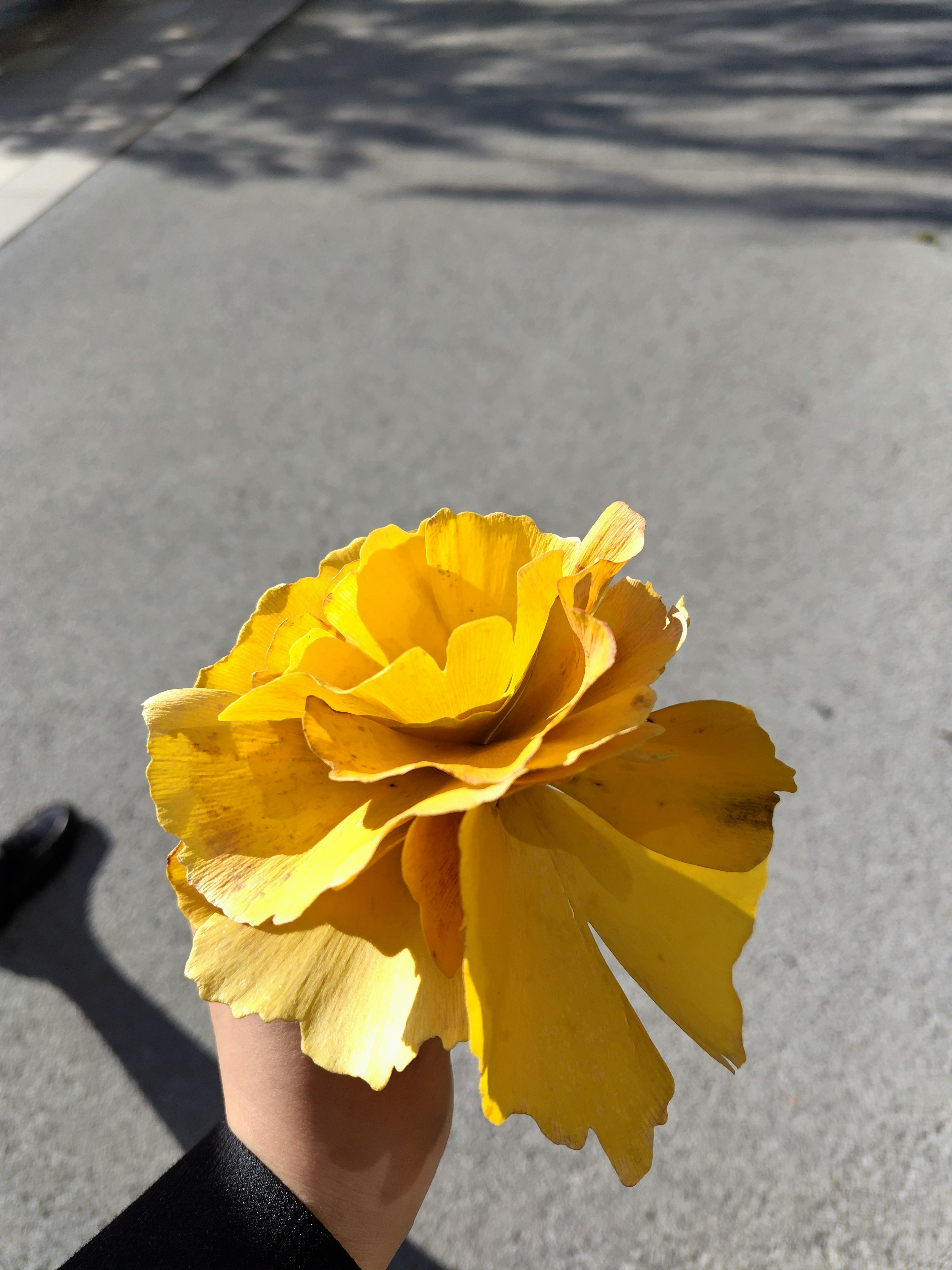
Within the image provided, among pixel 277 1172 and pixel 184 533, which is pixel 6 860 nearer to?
pixel 184 533

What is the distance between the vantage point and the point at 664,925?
469 mm

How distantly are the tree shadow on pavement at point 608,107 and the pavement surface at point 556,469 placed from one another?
0.02 meters

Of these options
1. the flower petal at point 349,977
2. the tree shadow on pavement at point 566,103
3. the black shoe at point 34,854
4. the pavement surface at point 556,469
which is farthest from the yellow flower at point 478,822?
the tree shadow on pavement at point 566,103

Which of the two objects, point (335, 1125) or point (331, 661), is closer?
point (331, 661)

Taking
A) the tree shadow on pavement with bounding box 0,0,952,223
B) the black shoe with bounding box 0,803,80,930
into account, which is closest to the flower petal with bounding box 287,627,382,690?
the black shoe with bounding box 0,803,80,930

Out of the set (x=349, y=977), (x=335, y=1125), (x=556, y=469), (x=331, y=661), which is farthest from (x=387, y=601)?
(x=556, y=469)

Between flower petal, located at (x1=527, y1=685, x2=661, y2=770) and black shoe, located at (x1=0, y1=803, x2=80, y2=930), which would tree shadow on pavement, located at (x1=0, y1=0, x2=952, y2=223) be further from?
flower petal, located at (x1=527, y1=685, x2=661, y2=770)

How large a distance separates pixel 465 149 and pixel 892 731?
2.64 m

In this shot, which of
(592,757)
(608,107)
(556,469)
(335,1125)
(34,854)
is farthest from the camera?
(608,107)

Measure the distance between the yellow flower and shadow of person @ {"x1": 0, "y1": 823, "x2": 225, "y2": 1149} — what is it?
42.0 inches

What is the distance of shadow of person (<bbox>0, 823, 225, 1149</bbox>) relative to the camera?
53.4 inches

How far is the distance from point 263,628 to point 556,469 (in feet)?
5.88

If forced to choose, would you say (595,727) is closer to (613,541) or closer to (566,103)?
(613,541)

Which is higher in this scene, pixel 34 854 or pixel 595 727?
pixel 595 727
